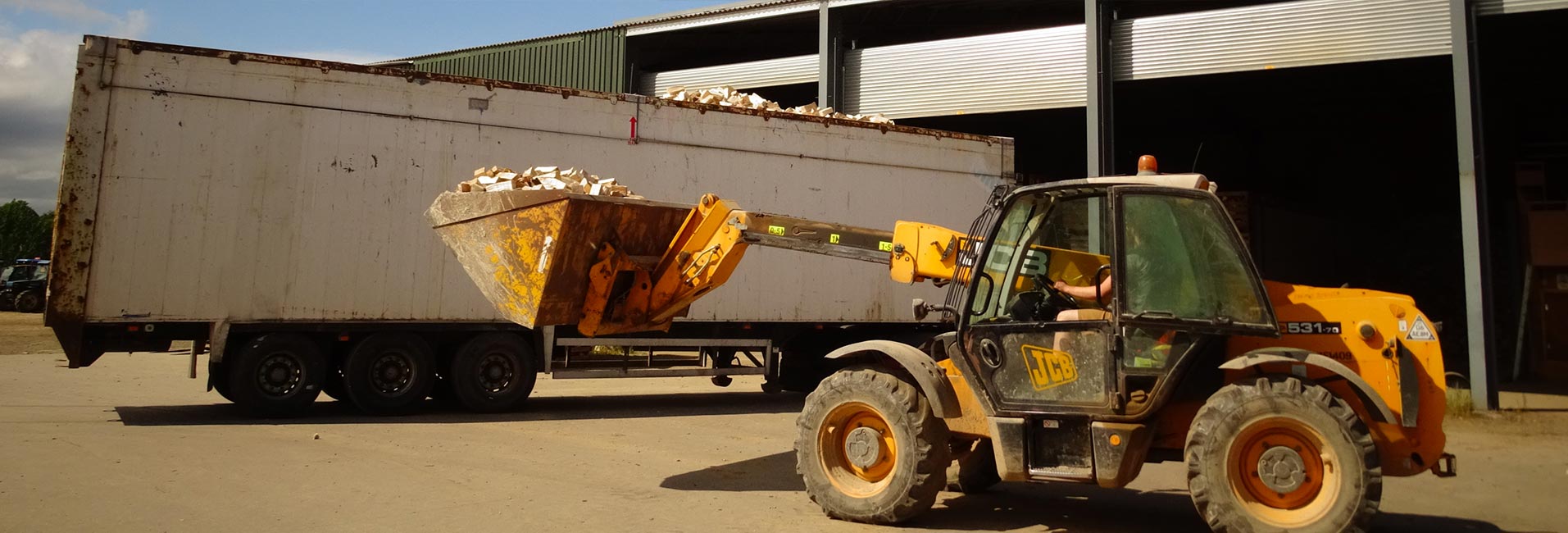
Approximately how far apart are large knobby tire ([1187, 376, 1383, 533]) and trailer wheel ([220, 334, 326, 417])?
8274mm

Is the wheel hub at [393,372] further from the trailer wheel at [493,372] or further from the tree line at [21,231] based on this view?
the tree line at [21,231]

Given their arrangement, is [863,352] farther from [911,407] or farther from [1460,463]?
[1460,463]

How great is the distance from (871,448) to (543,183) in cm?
305

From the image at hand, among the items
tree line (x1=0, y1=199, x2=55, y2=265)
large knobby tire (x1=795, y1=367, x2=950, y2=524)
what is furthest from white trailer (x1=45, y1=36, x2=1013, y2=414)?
tree line (x1=0, y1=199, x2=55, y2=265)

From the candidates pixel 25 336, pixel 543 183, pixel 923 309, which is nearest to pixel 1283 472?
pixel 923 309

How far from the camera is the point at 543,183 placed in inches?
284

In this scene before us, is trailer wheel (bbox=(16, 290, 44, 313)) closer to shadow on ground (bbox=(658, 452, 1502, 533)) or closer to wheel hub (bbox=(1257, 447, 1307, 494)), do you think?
shadow on ground (bbox=(658, 452, 1502, 533))

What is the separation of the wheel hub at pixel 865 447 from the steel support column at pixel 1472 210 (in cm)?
946

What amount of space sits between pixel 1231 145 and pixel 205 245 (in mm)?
19333

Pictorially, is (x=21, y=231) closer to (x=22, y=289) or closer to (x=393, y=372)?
(x=22, y=289)

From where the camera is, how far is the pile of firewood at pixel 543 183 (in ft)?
23.6

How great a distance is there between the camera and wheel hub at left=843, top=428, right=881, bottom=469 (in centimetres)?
575

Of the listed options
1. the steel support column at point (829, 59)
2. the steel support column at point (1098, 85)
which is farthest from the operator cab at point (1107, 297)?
the steel support column at point (829, 59)

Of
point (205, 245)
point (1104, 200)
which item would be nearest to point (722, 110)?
point (205, 245)
